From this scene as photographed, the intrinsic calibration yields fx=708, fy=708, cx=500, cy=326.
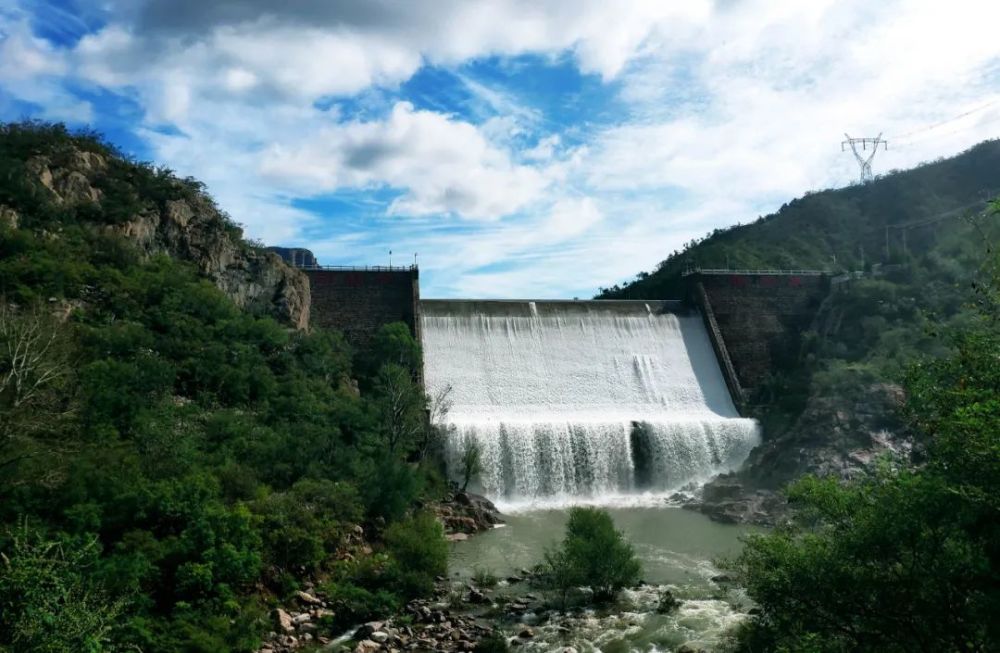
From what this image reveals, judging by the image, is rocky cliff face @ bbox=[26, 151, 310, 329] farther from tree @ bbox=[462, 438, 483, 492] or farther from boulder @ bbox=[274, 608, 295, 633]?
boulder @ bbox=[274, 608, 295, 633]

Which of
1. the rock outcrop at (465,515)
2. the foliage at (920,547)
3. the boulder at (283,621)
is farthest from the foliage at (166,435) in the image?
the foliage at (920,547)

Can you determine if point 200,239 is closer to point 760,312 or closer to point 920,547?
point 920,547

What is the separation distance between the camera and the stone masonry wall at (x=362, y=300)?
118ft

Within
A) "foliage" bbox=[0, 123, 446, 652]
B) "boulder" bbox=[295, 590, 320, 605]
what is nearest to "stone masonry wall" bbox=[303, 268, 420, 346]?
"foliage" bbox=[0, 123, 446, 652]

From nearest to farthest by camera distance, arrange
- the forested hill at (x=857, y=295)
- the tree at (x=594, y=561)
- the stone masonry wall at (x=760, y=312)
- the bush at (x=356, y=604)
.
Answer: the bush at (x=356, y=604) < the tree at (x=594, y=561) < the forested hill at (x=857, y=295) < the stone masonry wall at (x=760, y=312)

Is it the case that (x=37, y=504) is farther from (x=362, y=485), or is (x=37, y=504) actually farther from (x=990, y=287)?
(x=990, y=287)

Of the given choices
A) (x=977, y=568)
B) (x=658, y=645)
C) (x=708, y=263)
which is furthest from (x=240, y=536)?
(x=708, y=263)

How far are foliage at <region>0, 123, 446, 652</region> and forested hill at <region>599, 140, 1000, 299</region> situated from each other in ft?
96.1

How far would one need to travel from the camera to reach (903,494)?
8.65 meters

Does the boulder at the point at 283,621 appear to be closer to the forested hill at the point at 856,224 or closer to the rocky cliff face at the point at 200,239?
the rocky cliff face at the point at 200,239

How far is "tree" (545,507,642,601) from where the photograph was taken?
16797 mm

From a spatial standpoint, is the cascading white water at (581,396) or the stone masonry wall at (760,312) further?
the stone masonry wall at (760,312)

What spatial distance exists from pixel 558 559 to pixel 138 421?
1157 centimetres

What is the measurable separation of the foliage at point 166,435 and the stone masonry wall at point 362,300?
10.4ft
